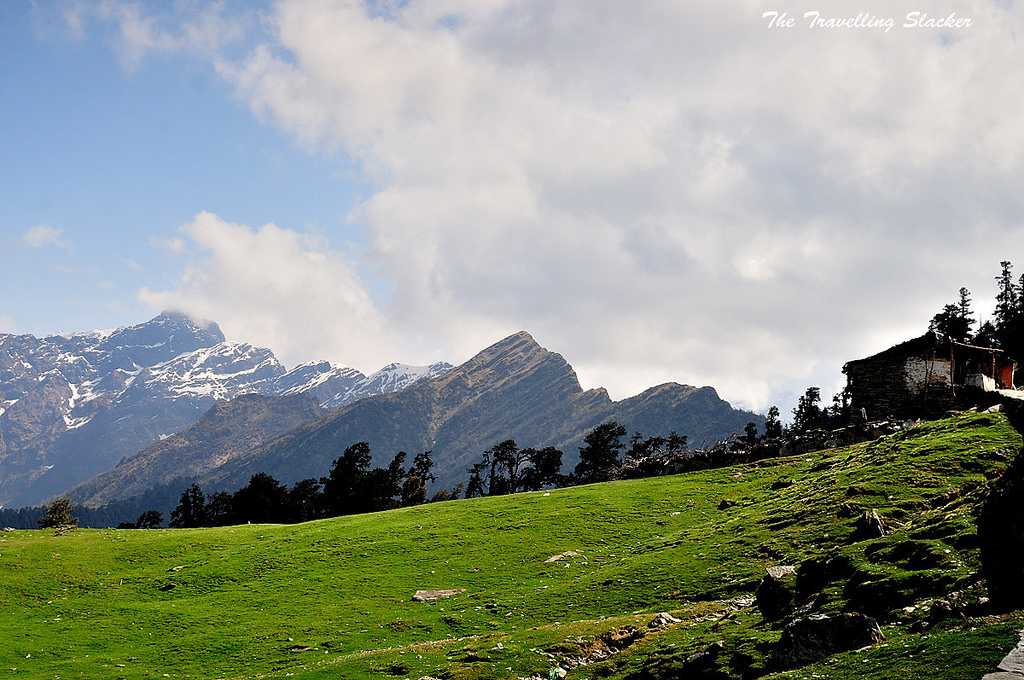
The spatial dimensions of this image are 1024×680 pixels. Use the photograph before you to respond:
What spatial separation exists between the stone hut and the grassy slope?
16548mm

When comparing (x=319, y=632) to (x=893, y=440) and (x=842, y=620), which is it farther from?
(x=893, y=440)

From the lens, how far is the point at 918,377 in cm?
9081

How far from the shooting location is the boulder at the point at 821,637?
25797mm

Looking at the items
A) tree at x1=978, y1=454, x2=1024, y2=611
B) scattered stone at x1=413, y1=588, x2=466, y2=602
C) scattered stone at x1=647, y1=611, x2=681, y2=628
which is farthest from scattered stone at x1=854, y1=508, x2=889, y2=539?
scattered stone at x1=413, y1=588, x2=466, y2=602

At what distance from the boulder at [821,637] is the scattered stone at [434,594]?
31.3 m

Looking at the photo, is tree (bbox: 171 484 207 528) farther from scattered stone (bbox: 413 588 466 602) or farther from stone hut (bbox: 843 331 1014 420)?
stone hut (bbox: 843 331 1014 420)

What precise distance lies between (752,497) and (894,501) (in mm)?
19795

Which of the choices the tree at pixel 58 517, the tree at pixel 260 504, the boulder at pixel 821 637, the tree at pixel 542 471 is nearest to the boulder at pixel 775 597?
the boulder at pixel 821 637

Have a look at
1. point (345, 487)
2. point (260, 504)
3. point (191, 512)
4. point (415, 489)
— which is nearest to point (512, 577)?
point (345, 487)

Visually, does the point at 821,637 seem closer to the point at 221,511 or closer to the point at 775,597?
the point at 775,597

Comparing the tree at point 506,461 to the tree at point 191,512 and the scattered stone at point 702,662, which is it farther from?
the scattered stone at point 702,662

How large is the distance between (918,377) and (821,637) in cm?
7306

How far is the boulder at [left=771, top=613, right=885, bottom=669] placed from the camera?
25.8m

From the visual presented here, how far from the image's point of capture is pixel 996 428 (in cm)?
6378
